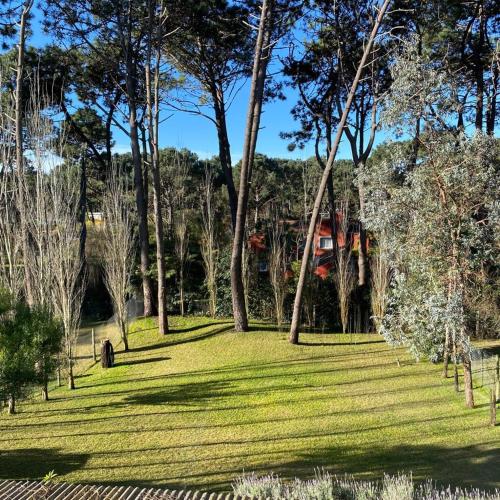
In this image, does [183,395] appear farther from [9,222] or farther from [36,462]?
[9,222]

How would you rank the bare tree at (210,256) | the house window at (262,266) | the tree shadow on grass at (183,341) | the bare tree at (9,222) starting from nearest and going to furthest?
the bare tree at (9,222)
the tree shadow on grass at (183,341)
the bare tree at (210,256)
the house window at (262,266)

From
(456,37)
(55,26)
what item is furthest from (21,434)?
(456,37)

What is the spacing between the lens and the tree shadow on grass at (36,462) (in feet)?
18.2

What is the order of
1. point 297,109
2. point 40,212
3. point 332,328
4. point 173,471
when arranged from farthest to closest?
1. point 297,109
2. point 332,328
3. point 40,212
4. point 173,471

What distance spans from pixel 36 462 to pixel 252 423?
3.07 metres

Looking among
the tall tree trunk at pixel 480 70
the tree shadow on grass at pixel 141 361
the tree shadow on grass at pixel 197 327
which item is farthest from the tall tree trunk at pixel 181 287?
the tall tree trunk at pixel 480 70

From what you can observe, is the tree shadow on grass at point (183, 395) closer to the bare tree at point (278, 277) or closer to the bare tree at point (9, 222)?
the bare tree at point (9, 222)

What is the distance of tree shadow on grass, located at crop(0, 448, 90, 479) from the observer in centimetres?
555

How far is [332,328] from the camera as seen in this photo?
1452 cm

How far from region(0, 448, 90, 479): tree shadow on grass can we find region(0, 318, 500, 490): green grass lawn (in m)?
0.02

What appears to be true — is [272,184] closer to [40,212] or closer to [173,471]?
[40,212]

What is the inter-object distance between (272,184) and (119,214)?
1699cm

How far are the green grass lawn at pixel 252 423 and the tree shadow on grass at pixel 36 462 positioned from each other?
2 centimetres

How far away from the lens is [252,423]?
22.8 ft
